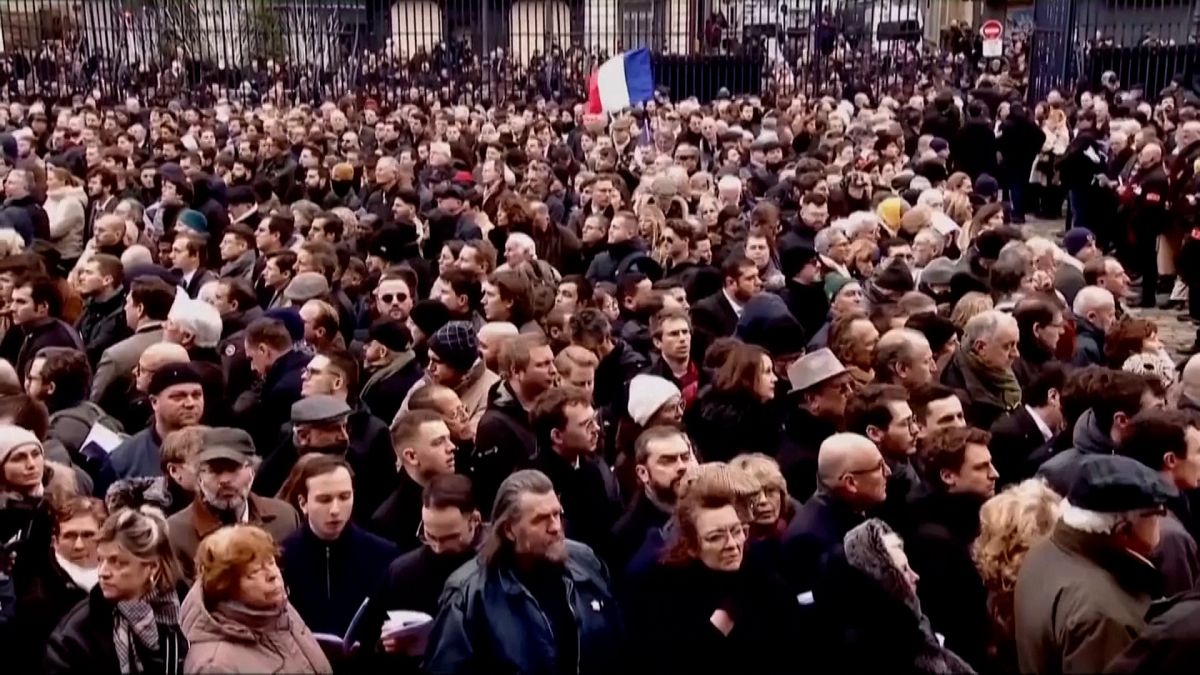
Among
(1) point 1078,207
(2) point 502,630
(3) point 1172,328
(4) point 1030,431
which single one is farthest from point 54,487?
(1) point 1078,207

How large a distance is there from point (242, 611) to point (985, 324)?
4266 mm

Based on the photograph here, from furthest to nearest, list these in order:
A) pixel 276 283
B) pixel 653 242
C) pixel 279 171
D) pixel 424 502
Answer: pixel 279 171 < pixel 653 242 < pixel 276 283 < pixel 424 502

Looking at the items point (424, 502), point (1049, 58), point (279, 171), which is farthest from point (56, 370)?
point (1049, 58)

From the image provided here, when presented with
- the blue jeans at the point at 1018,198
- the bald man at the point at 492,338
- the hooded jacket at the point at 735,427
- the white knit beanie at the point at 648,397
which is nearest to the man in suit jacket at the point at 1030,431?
the hooded jacket at the point at 735,427

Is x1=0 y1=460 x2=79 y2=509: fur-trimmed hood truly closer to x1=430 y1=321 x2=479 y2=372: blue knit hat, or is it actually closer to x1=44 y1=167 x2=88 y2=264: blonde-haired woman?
x1=430 y1=321 x2=479 y2=372: blue knit hat

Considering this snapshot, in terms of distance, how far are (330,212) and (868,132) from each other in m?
7.59

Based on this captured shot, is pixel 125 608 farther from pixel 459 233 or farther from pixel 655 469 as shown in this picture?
pixel 459 233

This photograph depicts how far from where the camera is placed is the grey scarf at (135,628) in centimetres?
430

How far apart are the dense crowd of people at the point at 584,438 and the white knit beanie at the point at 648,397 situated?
0.9 inches

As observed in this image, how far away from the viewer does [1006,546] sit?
4.72m

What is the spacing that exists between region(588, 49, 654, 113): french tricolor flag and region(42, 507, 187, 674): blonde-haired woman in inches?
538

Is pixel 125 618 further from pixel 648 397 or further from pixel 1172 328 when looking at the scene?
pixel 1172 328

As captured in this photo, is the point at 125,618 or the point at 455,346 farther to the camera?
Answer: the point at 455,346

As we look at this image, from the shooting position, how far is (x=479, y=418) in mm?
6566
